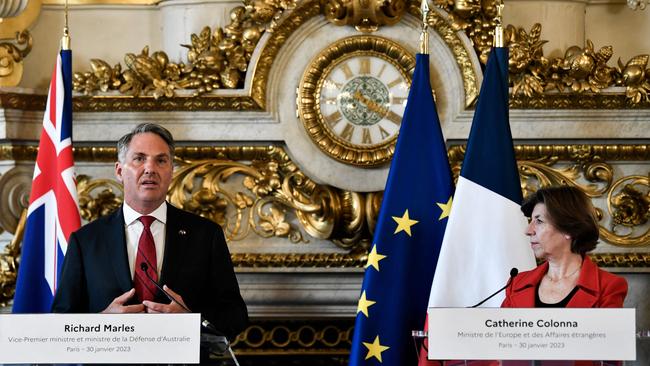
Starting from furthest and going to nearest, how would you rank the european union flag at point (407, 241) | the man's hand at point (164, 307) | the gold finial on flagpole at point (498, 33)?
1. the gold finial on flagpole at point (498, 33)
2. the european union flag at point (407, 241)
3. the man's hand at point (164, 307)

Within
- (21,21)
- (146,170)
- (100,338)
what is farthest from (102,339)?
(21,21)

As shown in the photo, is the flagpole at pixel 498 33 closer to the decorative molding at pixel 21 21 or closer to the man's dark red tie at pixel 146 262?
the man's dark red tie at pixel 146 262

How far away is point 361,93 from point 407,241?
71 centimetres

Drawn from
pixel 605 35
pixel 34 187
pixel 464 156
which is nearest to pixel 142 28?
pixel 34 187

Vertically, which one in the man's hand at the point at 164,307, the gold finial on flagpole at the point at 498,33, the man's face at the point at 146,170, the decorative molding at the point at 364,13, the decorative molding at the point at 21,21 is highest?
the decorative molding at the point at 21,21

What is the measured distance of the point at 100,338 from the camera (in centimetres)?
349

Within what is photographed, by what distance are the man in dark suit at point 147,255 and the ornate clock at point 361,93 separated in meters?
1.06

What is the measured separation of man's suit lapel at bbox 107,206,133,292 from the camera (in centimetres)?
414

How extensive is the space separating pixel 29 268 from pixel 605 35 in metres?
2.37

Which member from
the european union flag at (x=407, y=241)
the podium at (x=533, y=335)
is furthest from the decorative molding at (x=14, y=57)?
the podium at (x=533, y=335)

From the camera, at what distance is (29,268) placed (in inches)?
196

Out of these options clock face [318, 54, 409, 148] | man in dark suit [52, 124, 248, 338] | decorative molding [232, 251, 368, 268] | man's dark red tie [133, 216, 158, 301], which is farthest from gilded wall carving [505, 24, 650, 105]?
man's dark red tie [133, 216, 158, 301]

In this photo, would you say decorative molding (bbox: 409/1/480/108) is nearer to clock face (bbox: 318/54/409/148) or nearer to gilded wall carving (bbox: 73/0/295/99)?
clock face (bbox: 318/54/409/148)

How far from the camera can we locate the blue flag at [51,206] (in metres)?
4.99
